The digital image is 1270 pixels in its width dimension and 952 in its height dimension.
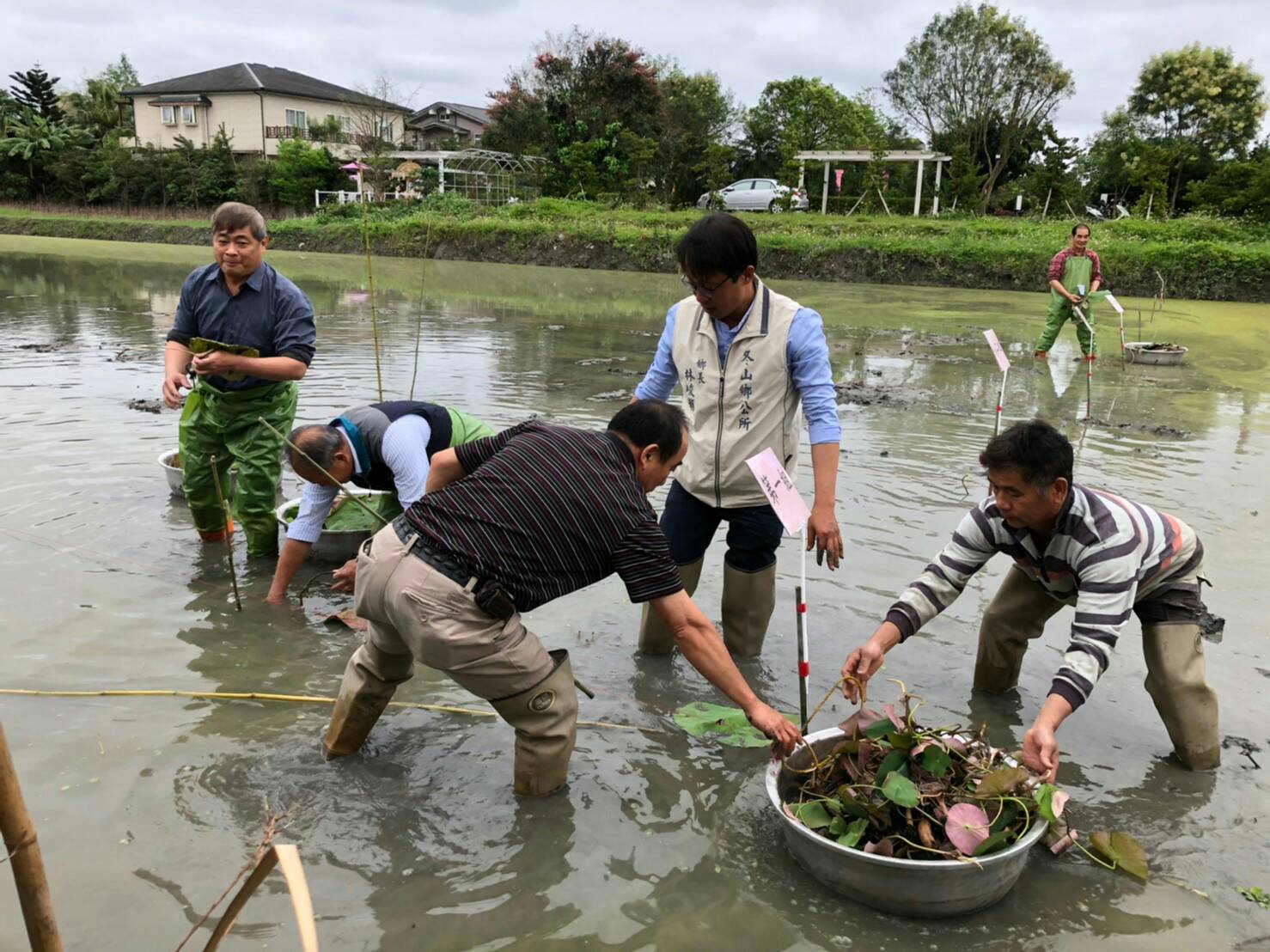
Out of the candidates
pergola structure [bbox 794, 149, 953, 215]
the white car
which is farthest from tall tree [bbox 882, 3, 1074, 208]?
the white car

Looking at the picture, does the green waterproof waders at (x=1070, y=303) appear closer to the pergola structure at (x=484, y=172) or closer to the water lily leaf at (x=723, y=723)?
the water lily leaf at (x=723, y=723)

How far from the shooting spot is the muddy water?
8.58ft

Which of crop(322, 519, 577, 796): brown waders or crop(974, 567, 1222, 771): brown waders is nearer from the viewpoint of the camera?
crop(322, 519, 577, 796): brown waders

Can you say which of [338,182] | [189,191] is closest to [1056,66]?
[338,182]

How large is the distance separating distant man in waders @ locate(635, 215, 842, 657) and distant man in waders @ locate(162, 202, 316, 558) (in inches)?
78.9

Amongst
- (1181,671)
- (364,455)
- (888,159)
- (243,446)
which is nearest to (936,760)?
(1181,671)

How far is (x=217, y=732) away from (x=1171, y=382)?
11155 mm

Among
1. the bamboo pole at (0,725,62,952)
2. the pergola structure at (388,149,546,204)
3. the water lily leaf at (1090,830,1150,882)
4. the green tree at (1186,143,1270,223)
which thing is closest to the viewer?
the bamboo pole at (0,725,62,952)

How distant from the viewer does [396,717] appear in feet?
11.9

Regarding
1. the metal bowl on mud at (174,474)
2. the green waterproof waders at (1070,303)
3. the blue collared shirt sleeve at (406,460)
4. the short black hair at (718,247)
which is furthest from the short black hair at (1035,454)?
the green waterproof waders at (1070,303)

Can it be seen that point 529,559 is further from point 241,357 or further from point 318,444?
point 241,357

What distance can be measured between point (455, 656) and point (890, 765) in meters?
1.30

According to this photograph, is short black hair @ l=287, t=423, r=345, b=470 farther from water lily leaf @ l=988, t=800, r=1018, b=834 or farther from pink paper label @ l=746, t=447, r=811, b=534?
water lily leaf @ l=988, t=800, r=1018, b=834

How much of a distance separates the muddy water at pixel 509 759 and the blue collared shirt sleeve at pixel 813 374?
3.87 feet
